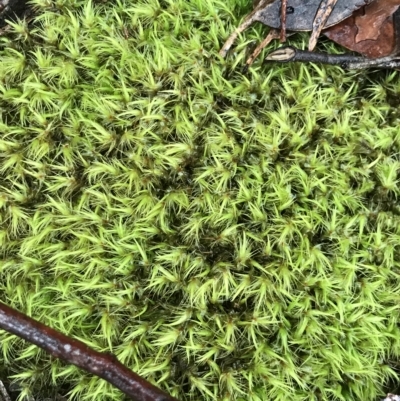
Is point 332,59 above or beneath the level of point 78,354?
above

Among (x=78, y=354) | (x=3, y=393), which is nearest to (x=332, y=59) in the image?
(x=78, y=354)

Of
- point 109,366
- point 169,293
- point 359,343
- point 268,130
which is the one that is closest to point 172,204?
point 169,293

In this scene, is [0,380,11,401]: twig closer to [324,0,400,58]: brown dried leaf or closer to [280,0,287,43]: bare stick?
[280,0,287,43]: bare stick

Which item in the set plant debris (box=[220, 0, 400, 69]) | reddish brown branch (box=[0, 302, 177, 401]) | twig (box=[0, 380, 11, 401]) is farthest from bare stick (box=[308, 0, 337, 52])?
twig (box=[0, 380, 11, 401])

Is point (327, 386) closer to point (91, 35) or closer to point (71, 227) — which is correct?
point (71, 227)

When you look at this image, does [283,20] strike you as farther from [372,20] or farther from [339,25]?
[372,20]

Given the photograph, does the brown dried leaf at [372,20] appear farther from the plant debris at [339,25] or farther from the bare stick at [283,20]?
the bare stick at [283,20]

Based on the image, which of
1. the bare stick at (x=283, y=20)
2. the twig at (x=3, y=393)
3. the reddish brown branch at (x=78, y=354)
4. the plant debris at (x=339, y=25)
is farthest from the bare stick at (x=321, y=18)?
the twig at (x=3, y=393)
